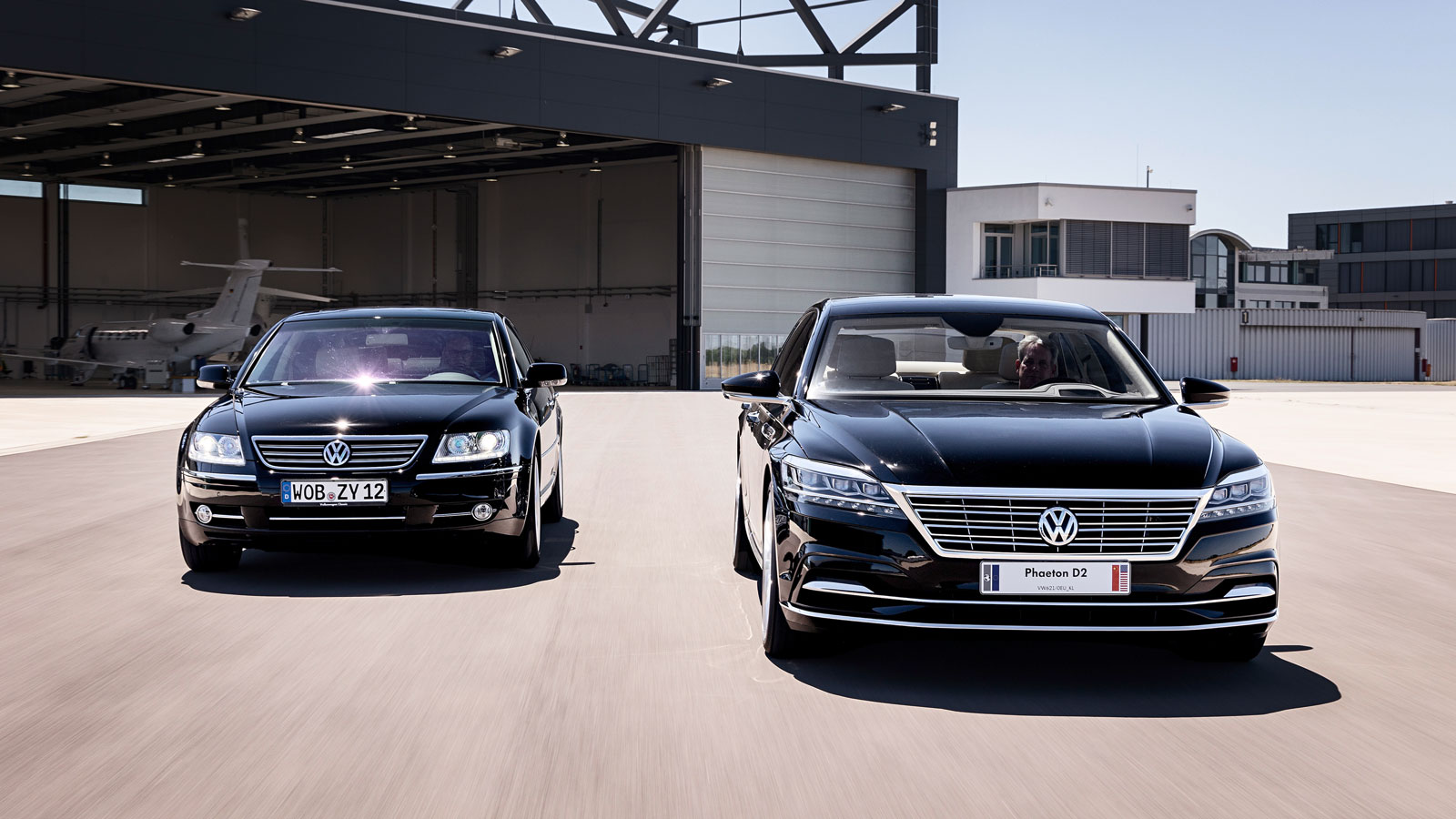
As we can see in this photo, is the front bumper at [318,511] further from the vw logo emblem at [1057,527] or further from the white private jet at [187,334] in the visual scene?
the white private jet at [187,334]

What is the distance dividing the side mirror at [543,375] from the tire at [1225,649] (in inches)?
196

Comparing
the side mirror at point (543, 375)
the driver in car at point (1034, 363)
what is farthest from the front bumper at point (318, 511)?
the driver in car at point (1034, 363)

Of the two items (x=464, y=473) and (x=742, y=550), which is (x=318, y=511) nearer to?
(x=464, y=473)

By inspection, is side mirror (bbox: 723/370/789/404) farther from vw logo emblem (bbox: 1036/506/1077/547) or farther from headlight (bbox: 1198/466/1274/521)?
headlight (bbox: 1198/466/1274/521)

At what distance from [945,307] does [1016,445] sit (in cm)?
207

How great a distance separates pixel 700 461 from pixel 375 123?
33.1 m

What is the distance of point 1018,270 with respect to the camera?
54.0 m

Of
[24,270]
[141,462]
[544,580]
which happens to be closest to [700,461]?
[141,462]

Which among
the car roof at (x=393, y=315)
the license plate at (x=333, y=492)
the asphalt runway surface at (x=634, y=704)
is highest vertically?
the car roof at (x=393, y=315)

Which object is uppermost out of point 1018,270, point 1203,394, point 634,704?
point 1018,270

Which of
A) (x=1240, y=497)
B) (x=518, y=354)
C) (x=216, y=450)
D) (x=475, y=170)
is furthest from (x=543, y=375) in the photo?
(x=475, y=170)

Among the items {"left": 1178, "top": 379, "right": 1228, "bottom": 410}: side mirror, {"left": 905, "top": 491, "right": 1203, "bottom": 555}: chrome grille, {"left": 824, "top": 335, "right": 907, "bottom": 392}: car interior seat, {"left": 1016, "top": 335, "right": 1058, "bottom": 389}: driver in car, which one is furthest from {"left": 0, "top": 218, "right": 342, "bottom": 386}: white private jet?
{"left": 905, "top": 491, "right": 1203, "bottom": 555}: chrome grille

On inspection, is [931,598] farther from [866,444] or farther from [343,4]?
[343,4]

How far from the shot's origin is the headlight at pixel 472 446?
744 cm
